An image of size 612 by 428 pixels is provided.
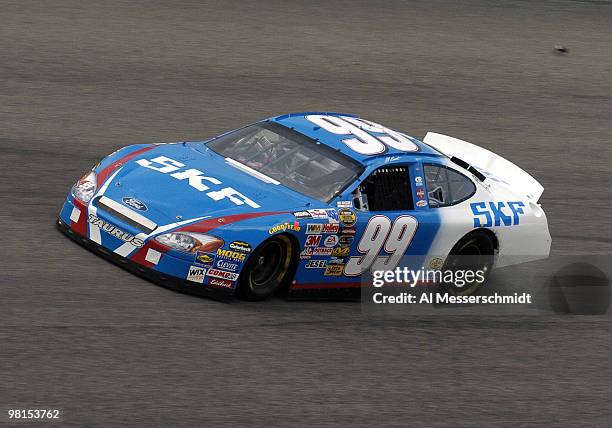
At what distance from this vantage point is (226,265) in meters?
7.70

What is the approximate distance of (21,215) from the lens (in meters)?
9.25

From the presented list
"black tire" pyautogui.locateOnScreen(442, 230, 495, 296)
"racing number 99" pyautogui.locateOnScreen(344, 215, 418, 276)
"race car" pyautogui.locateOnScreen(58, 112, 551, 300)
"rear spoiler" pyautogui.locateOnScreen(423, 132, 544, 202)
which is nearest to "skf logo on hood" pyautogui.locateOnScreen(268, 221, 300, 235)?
"race car" pyautogui.locateOnScreen(58, 112, 551, 300)

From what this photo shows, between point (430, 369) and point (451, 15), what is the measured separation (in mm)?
11149

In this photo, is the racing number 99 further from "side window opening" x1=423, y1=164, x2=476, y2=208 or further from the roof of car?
the roof of car

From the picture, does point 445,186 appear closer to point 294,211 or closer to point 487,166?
point 487,166

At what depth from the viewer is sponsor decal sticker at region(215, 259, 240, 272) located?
25.2 ft

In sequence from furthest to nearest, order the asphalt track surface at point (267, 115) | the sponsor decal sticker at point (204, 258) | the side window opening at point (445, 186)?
the side window opening at point (445, 186), the sponsor decal sticker at point (204, 258), the asphalt track surface at point (267, 115)

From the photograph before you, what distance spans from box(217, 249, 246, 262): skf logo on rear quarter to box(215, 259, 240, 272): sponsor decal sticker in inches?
1.4

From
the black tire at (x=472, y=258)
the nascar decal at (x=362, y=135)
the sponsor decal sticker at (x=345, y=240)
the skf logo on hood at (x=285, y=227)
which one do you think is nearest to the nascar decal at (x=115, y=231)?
the skf logo on hood at (x=285, y=227)

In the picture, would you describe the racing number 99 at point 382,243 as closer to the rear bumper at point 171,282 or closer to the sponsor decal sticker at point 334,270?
the sponsor decal sticker at point 334,270

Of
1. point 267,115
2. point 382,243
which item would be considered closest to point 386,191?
point 382,243

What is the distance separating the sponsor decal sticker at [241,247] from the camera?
768cm

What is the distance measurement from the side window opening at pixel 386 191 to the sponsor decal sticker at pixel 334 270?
19.2 inches

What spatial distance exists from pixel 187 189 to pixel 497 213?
9.10ft
